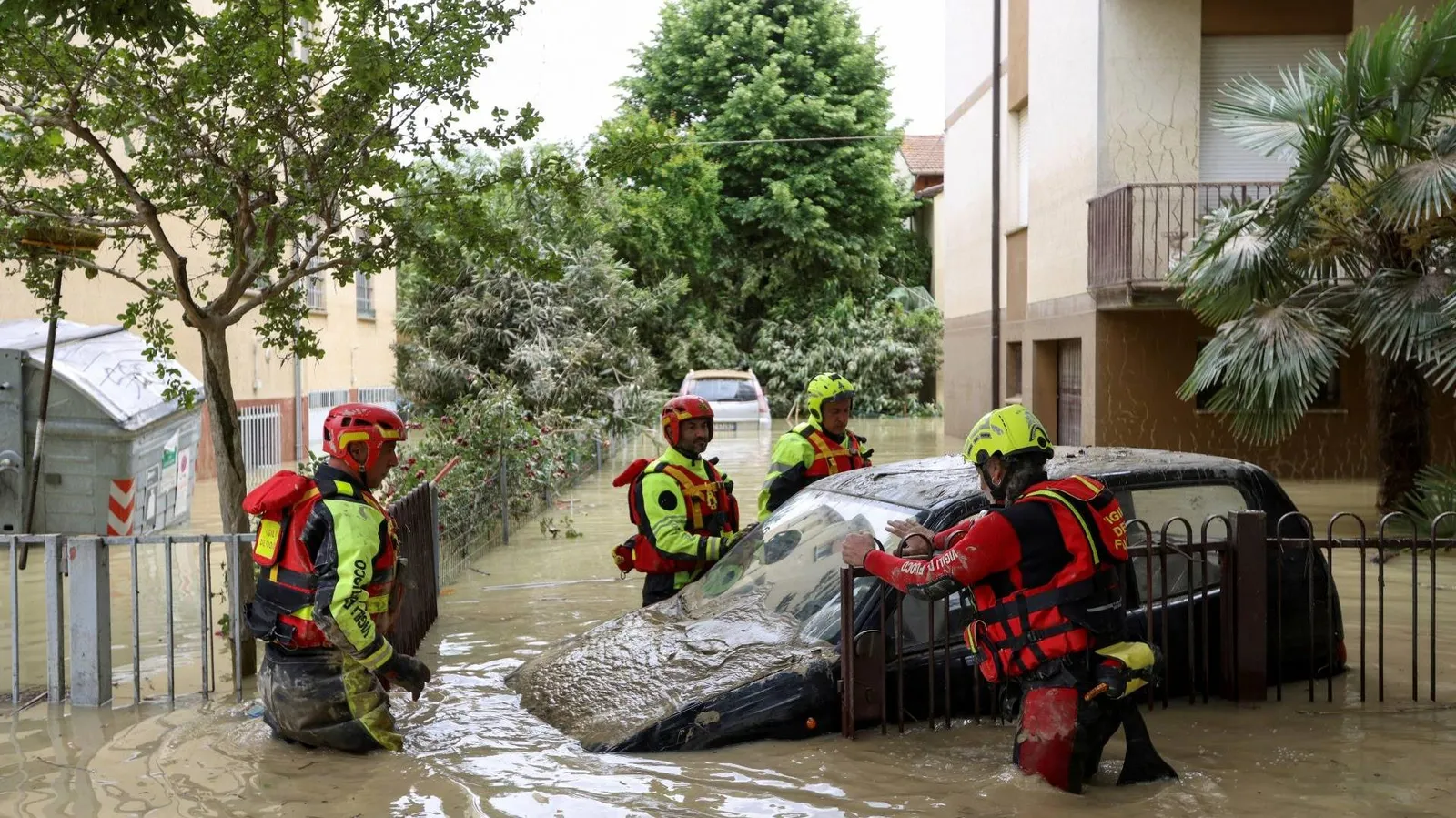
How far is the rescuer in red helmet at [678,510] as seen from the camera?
22.3ft

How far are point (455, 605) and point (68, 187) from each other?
151 inches

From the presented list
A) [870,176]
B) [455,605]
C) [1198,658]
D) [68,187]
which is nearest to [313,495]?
[68,187]

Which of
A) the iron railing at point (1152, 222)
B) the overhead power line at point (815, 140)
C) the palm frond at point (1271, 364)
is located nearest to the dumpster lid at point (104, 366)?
the palm frond at point (1271, 364)

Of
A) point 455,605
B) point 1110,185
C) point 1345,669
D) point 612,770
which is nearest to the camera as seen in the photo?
point 612,770

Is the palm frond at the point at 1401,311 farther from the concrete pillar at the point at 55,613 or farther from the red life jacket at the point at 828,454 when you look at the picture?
the concrete pillar at the point at 55,613

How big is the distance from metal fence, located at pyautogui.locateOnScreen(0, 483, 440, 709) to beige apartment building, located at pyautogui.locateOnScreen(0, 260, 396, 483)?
391 centimetres

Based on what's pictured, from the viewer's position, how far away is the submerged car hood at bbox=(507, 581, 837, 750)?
17.7 feet

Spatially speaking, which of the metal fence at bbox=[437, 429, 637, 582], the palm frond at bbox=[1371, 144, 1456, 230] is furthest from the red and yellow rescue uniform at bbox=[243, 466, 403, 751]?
the palm frond at bbox=[1371, 144, 1456, 230]

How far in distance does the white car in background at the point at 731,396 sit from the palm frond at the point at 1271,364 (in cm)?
1467

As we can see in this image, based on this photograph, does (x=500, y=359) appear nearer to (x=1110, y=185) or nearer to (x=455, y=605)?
(x=1110, y=185)

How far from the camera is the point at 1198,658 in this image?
6.12m

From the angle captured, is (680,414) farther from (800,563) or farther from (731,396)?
(731,396)

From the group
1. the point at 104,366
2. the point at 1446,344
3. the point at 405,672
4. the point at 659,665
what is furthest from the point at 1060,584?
the point at 104,366

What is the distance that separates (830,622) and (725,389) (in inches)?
848
